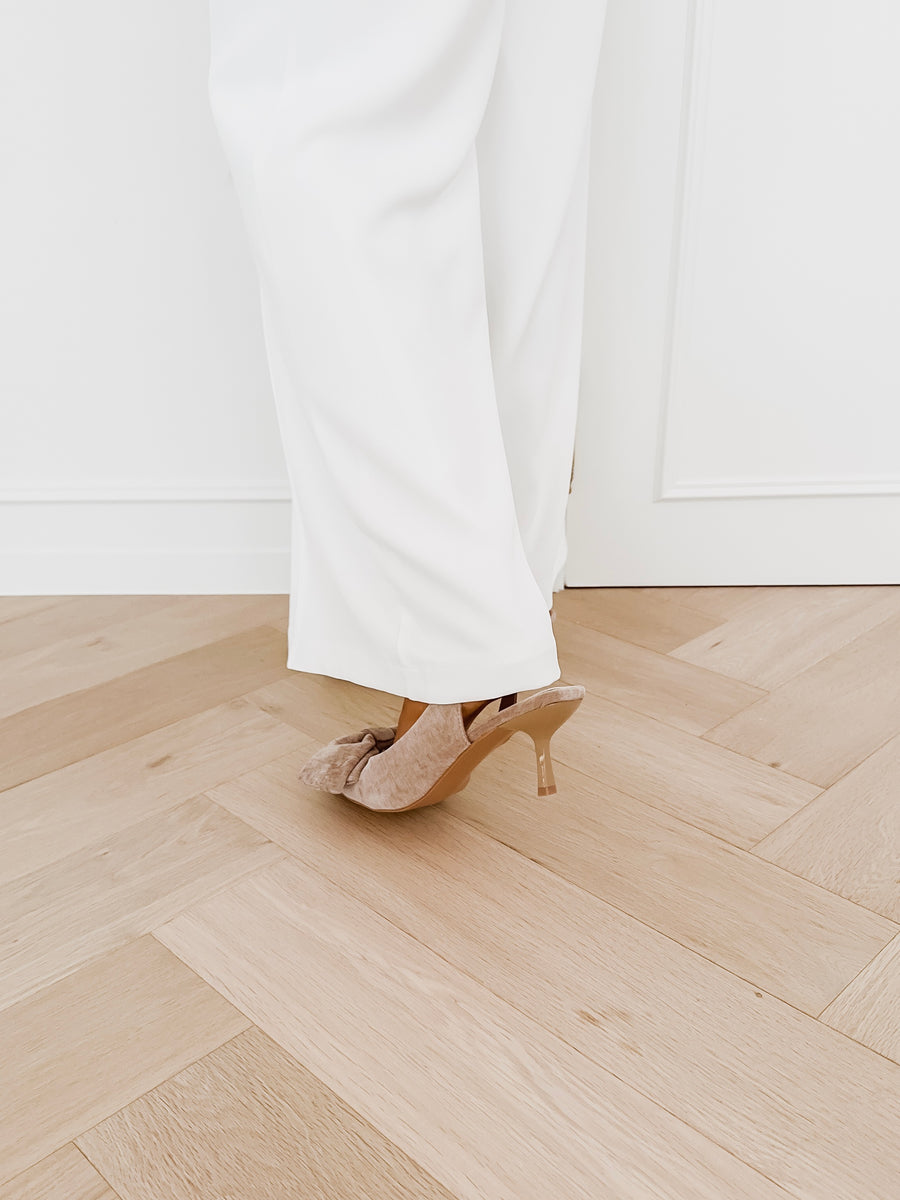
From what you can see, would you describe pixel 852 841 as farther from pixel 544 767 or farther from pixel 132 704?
pixel 132 704

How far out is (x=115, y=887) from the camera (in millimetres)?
798

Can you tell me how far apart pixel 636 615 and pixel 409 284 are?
722mm

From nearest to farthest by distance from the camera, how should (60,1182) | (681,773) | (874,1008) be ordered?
(60,1182) < (874,1008) < (681,773)

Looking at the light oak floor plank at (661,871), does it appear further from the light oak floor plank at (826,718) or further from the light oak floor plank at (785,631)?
the light oak floor plank at (785,631)

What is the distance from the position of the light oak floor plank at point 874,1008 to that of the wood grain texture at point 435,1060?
13 centimetres

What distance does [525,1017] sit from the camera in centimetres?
66

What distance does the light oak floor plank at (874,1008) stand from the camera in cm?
64

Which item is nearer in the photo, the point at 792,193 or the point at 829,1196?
the point at 829,1196

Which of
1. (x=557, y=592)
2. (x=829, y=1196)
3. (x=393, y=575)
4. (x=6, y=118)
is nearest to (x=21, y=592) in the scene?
(x=6, y=118)

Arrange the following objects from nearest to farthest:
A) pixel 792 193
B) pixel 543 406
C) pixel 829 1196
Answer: pixel 829 1196 → pixel 543 406 → pixel 792 193

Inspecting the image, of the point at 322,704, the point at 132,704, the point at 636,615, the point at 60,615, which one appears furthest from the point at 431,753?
the point at 60,615

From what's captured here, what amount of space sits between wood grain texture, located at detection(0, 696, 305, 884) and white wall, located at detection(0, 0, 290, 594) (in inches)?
15.4

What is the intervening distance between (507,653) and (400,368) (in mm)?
209

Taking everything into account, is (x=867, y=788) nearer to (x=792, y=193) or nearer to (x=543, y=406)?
(x=543, y=406)
